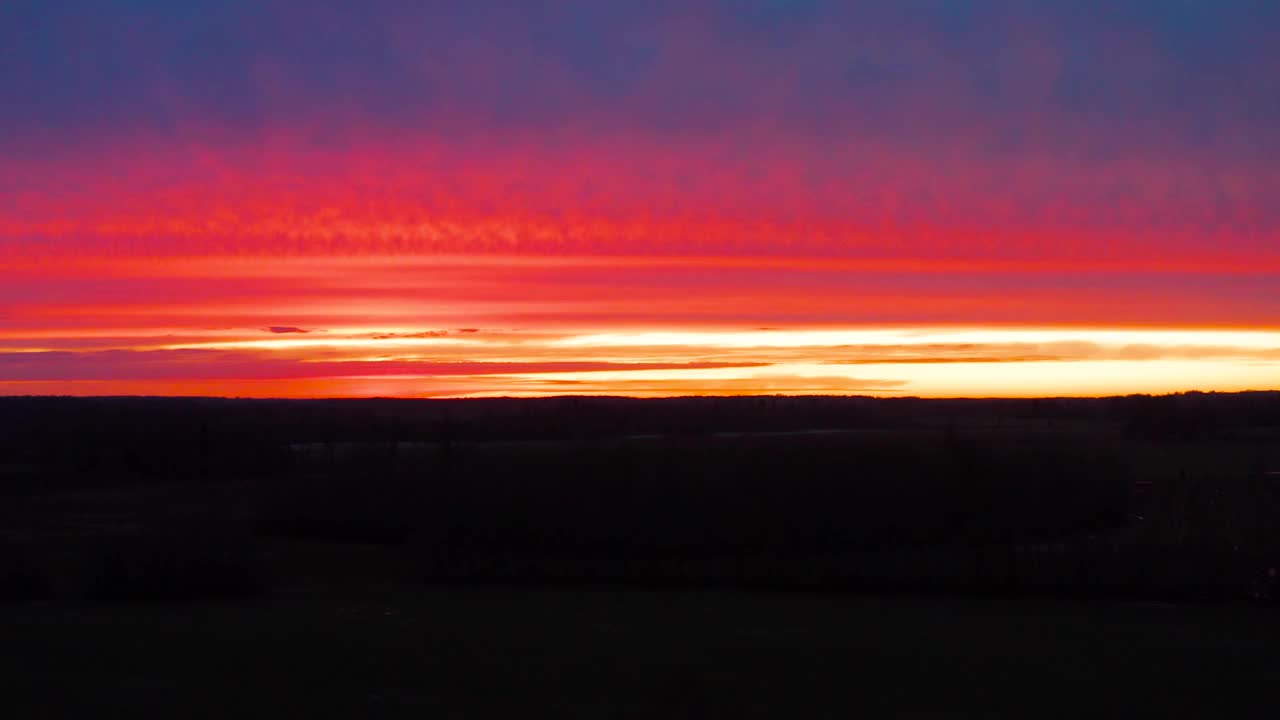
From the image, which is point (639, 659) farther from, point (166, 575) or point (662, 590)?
point (166, 575)

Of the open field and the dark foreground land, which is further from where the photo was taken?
the dark foreground land

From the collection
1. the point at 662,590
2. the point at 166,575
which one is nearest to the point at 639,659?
the point at 662,590

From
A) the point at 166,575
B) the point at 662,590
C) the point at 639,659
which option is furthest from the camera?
the point at 662,590

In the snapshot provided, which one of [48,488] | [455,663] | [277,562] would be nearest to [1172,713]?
[455,663]

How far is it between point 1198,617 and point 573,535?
10142mm

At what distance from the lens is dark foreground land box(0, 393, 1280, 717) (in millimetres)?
12242

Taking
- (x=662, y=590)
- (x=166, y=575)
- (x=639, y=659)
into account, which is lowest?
(x=639, y=659)

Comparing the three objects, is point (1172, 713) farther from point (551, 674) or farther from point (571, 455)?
point (571, 455)

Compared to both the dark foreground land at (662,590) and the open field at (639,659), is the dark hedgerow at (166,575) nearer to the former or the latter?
the dark foreground land at (662,590)

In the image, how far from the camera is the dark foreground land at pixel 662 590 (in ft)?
40.2

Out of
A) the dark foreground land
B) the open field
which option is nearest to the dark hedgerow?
the dark foreground land

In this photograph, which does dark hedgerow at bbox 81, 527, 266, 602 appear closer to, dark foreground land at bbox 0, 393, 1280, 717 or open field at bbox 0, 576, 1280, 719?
dark foreground land at bbox 0, 393, 1280, 717

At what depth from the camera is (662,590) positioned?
18109 mm

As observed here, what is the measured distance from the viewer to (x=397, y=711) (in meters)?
11.5
